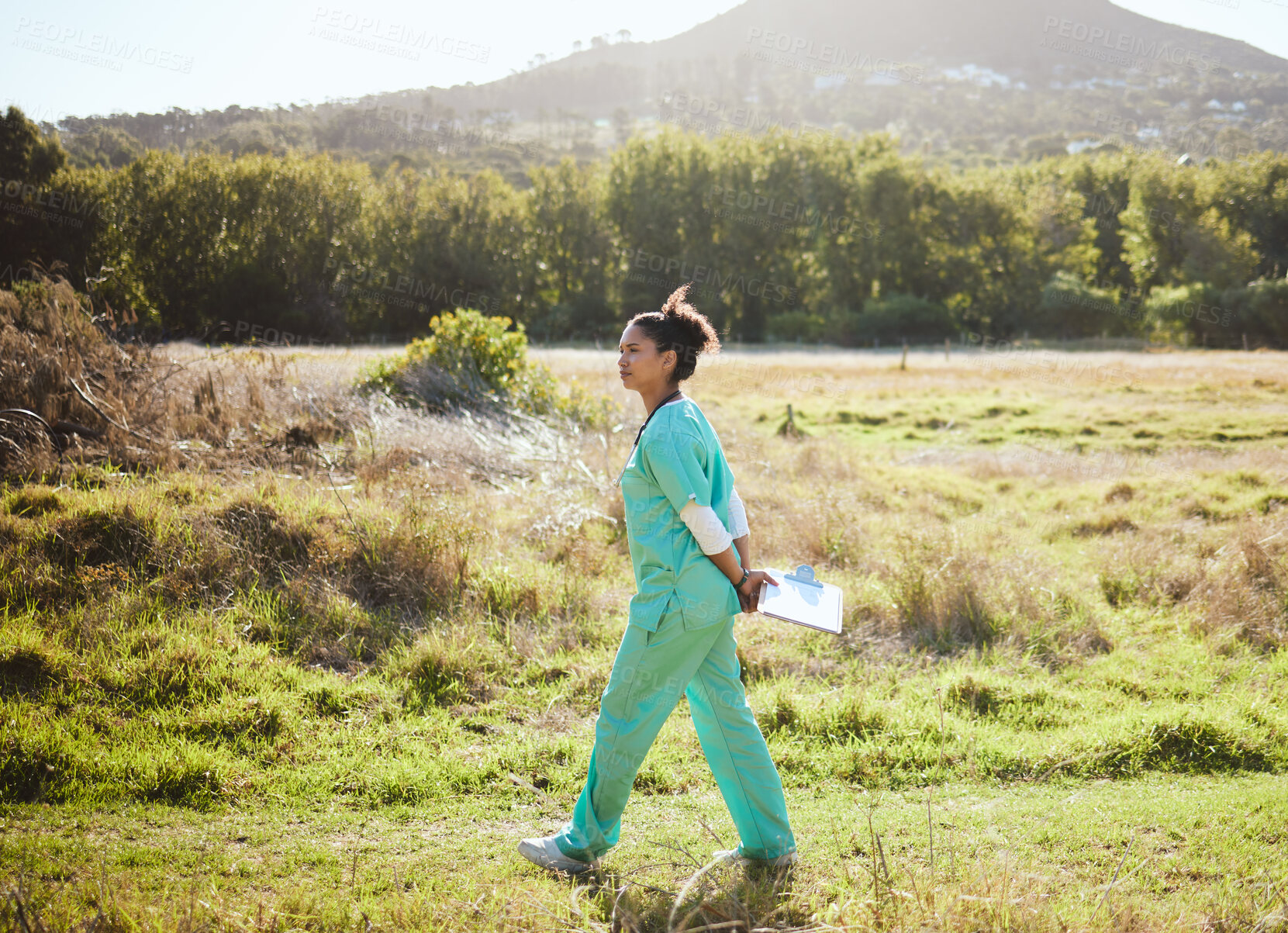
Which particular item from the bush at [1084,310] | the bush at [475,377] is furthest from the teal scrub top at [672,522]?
the bush at [1084,310]

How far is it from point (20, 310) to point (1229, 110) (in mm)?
260141

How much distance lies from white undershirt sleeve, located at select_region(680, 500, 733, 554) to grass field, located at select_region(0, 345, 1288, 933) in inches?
41.5

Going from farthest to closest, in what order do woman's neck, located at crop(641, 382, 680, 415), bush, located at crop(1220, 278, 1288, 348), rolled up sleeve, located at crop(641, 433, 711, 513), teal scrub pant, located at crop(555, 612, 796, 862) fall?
bush, located at crop(1220, 278, 1288, 348), woman's neck, located at crop(641, 382, 680, 415), teal scrub pant, located at crop(555, 612, 796, 862), rolled up sleeve, located at crop(641, 433, 711, 513)

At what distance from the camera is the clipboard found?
2824mm

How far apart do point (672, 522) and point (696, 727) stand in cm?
81

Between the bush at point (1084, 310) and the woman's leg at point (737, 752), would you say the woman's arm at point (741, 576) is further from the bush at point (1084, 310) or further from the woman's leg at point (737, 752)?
the bush at point (1084, 310)

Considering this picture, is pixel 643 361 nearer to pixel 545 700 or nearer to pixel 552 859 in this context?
pixel 552 859

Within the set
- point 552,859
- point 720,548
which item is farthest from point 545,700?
point 720,548

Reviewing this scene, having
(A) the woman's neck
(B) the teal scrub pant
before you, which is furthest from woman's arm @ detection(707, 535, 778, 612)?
(A) the woman's neck

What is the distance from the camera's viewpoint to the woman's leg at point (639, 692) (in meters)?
2.81

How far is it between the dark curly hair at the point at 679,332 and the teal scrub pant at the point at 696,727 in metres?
0.96

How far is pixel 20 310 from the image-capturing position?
802 centimetres

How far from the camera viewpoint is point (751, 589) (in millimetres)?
2893

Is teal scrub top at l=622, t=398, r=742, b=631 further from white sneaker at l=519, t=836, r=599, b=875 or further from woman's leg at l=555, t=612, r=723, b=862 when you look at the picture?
white sneaker at l=519, t=836, r=599, b=875
